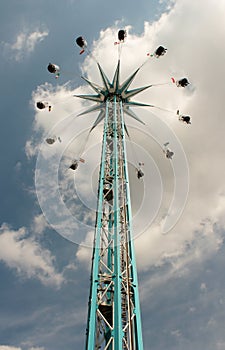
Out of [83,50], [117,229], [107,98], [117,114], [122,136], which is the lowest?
[117,229]

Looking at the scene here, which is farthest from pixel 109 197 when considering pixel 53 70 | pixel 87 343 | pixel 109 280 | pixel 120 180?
pixel 53 70

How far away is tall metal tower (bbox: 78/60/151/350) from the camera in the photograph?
580 inches

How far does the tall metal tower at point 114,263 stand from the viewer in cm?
1474

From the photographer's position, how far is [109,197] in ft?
69.5

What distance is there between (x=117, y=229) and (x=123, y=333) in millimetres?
5525

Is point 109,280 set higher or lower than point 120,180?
lower

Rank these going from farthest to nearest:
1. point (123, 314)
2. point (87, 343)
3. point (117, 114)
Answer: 1. point (117, 114)
2. point (123, 314)
3. point (87, 343)

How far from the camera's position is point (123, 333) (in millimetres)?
14438

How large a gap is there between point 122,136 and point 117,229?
32.0 feet

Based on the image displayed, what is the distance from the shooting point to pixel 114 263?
16516 mm

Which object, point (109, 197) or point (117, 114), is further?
point (117, 114)

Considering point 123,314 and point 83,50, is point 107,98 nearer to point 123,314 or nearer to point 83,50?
point 83,50

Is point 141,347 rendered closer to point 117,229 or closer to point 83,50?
point 117,229

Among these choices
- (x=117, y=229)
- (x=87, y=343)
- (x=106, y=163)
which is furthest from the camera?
(x=106, y=163)
